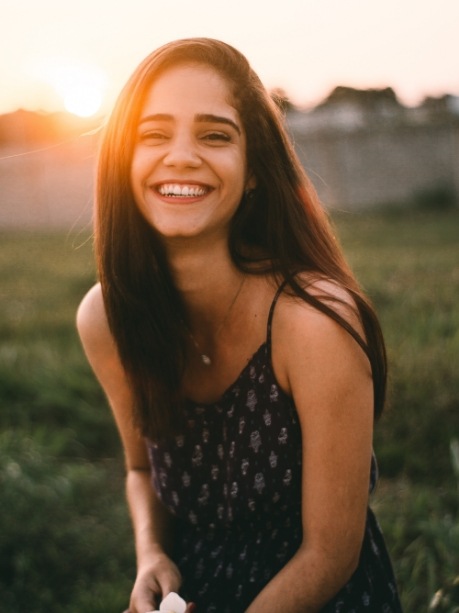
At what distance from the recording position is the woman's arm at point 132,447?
1941 mm

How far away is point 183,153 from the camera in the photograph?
1734mm

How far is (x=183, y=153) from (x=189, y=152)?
15mm

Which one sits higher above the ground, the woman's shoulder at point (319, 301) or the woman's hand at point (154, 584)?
the woman's shoulder at point (319, 301)

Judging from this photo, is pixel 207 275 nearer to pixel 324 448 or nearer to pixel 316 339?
pixel 316 339

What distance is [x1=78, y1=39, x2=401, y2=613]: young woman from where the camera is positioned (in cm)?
168

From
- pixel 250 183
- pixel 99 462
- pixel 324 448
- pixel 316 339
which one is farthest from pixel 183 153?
pixel 99 462

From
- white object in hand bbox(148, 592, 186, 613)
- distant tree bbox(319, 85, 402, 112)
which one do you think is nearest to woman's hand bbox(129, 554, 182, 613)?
white object in hand bbox(148, 592, 186, 613)

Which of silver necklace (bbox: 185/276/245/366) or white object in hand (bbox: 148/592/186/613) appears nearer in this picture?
white object in hand (bbox: 148/592/186/613)

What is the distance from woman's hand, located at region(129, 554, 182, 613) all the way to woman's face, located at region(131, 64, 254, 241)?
0.79 m

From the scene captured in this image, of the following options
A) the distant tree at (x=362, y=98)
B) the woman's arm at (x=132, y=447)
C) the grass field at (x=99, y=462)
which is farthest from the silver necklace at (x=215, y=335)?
the distant tree at (x=362, y=98)

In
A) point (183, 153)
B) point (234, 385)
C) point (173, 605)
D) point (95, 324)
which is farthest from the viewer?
point (95, 324)

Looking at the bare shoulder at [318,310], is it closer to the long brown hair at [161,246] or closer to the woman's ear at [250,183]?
the long brown hair at [161,246]

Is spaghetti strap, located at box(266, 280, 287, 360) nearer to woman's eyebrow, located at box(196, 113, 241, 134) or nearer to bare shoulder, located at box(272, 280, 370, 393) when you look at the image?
bare shoulder, located at box(272, 280, 370, 393)

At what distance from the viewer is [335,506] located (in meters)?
1.67
